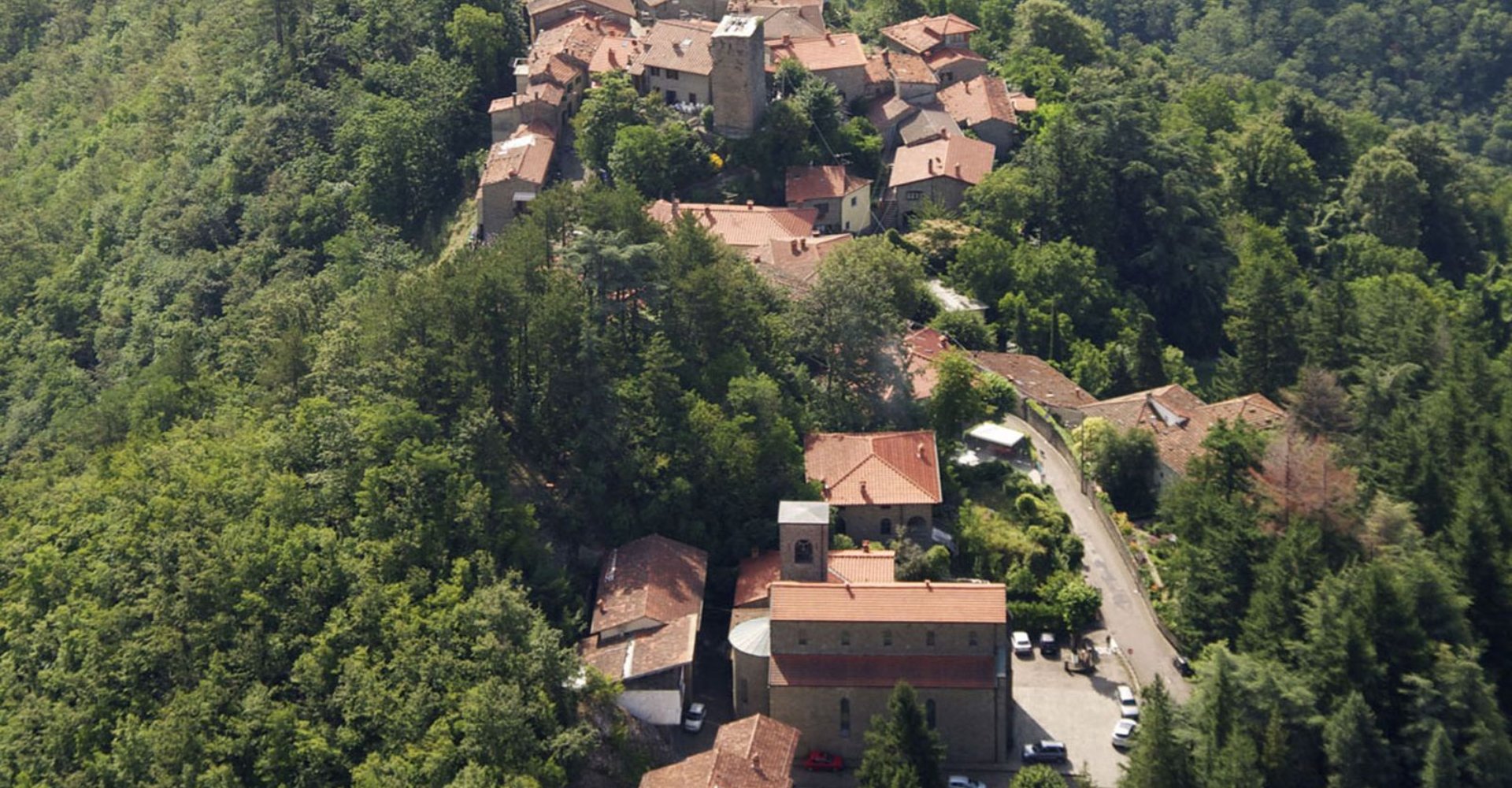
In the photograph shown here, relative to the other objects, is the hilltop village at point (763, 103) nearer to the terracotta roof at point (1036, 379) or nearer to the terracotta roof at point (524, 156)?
the terracotta roof at point (524, 156)

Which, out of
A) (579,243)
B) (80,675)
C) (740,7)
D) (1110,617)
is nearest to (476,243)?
(579,243)

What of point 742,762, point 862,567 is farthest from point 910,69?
point 742,762

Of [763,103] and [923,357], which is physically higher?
[763,103]

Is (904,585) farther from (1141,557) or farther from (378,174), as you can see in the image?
(378,174)

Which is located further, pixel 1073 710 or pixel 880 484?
pixel 880 484

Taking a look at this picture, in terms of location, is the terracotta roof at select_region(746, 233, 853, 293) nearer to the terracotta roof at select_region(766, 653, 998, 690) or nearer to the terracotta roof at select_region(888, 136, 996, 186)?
the terracotta roof at select_region(888, 136, 996, 186)

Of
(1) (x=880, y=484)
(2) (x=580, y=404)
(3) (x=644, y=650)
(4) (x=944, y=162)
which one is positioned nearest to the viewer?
(3) (x=644, y=650)

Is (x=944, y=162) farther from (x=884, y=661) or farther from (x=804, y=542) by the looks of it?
(x=884, y=661)
